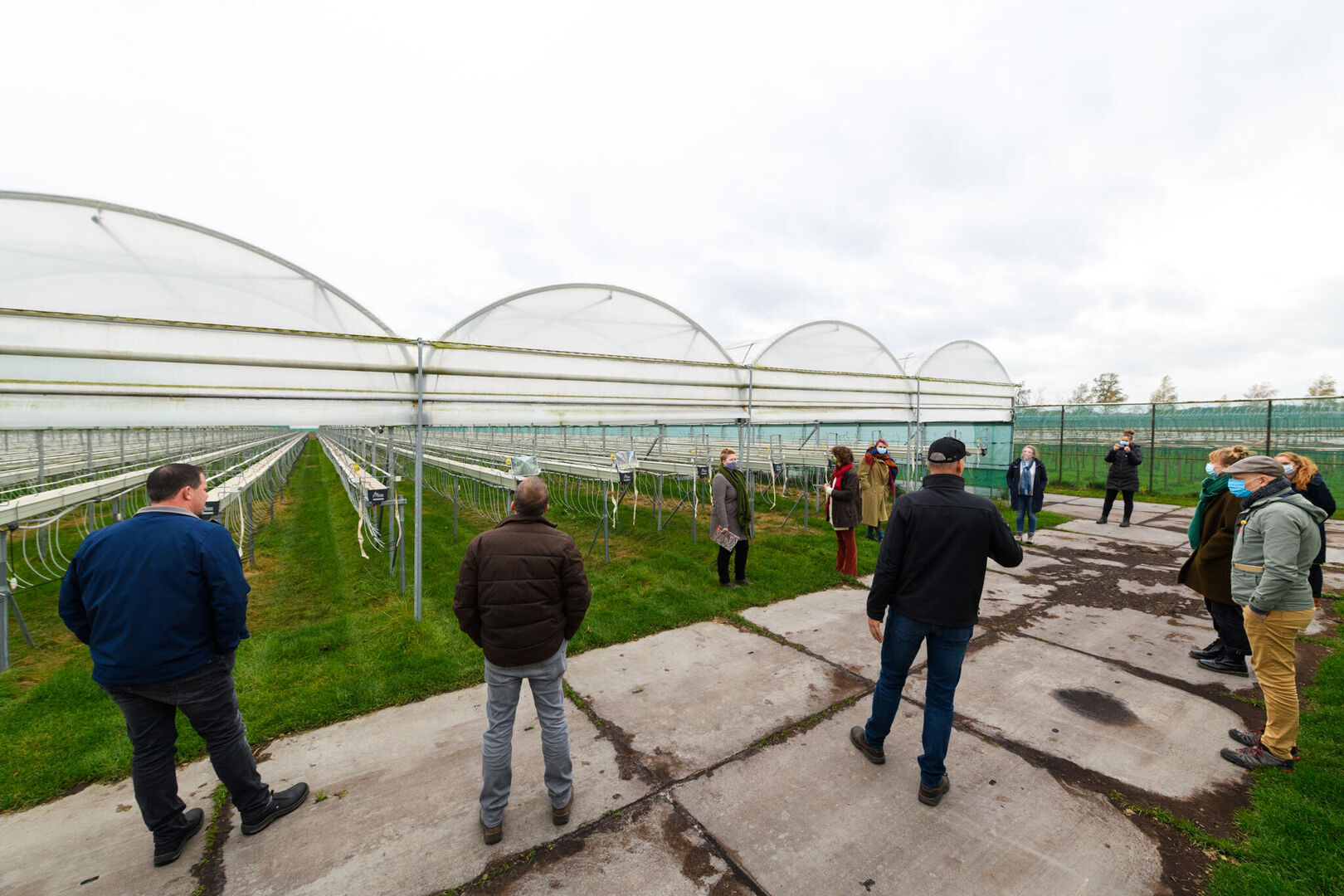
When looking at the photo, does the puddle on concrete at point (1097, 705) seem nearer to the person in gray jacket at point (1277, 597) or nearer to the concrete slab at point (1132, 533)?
the person in gray jacket at point (1277, 597)

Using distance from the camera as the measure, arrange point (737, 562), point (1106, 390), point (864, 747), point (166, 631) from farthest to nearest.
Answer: point (1106, 390) < point (737, 562) < point (864, 747) < point (166, 631)

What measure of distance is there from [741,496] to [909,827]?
11.5 feet

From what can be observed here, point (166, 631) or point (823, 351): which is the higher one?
point (823, 351)

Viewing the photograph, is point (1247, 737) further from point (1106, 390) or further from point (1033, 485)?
point (1106, 390)

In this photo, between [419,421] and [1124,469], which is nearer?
[419,421]

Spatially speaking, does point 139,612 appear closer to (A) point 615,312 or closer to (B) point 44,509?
(B) point 44,509

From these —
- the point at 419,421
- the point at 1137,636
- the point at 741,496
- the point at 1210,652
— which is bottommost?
the point at 1137,636

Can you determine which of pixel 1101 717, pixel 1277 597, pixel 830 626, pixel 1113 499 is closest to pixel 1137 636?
pixel 1101 717

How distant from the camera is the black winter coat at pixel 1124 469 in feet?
30.4

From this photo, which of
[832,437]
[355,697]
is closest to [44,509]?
[355,697]

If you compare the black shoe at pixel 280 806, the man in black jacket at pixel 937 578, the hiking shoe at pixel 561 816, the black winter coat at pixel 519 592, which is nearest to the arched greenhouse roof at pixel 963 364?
the man in black jacket at pixel 937 578

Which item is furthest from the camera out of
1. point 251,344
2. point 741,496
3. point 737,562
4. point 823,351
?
point 823,351

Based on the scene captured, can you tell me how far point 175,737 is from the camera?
2277 millimetres

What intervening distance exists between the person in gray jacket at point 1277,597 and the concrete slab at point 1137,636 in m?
1.18
